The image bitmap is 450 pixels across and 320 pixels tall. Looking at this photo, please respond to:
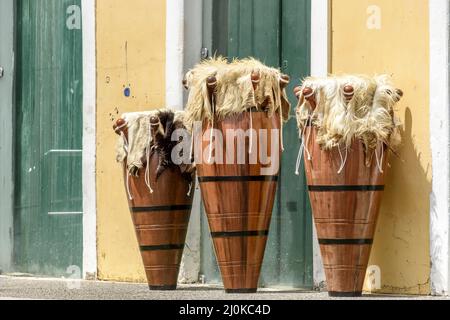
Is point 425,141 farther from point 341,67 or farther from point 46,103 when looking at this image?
point 46,103

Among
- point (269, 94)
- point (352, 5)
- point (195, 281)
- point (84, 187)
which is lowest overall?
point (195, 281)

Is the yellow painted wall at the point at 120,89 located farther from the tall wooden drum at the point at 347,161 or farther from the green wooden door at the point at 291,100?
the tall wooden drum at the point at 347,161

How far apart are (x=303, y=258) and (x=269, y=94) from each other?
120 cm

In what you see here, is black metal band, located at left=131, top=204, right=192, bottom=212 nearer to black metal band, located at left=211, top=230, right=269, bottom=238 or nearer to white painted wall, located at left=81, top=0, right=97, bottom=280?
black metal band, located at left=211, top=230, right=269, bottom=238

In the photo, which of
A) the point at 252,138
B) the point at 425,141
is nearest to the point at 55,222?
the point at 252,138

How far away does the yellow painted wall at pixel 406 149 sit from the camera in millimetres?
6852

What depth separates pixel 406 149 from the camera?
22.8 feet

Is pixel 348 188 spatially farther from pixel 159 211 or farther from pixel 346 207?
pixel 159 211

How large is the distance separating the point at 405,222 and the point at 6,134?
12.6 feet

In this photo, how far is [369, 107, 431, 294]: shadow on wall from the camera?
685cm

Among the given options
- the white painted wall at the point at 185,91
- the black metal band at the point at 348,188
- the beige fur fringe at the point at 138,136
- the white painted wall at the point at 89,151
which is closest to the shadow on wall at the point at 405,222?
the black metal band at the point at 348,188

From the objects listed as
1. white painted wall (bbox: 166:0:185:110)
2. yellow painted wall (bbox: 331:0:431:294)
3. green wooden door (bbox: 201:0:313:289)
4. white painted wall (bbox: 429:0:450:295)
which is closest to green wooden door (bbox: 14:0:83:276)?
white painted wall (bbox: 166:0:185:110)

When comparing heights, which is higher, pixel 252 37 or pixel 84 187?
pixel 252 37

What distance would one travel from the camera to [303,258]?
25.1ft
